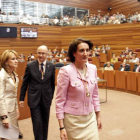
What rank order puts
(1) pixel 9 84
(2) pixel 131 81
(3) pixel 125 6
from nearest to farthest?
(1) pixel 9 84 → (2) pixel 131 81 → (3) pixel 125 6

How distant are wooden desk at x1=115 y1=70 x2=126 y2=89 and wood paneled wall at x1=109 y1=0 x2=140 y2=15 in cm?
1001

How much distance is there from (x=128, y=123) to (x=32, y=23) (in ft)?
39.5

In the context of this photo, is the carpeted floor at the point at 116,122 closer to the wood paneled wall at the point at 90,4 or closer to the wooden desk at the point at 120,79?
the wooden desk at the point at 120,79

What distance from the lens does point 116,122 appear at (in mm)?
4059

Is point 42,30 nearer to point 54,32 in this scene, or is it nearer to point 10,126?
point 54,32

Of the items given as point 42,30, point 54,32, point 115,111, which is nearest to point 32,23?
point 42,30

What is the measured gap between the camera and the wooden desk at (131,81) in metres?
6.66

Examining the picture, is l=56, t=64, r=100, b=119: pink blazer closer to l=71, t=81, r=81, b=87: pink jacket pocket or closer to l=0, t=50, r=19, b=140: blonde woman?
l=71, t=81, r=81, b=87: pink jacket pocket

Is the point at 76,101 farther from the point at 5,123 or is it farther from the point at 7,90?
the point at 7,90

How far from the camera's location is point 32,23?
575 inches

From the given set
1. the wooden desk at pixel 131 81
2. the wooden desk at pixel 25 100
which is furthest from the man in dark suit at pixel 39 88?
the wooden desk at pixel 131 81

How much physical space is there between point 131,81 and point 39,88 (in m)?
4.85

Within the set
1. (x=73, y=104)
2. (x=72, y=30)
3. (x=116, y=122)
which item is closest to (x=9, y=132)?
(x=73, y=104)

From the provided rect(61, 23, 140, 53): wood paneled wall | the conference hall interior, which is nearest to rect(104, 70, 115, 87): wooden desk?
the conference hall interior
